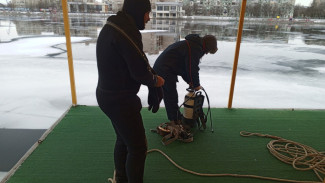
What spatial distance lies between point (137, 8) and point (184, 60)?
1.69 meters

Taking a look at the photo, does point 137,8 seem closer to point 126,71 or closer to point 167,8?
point 126,71

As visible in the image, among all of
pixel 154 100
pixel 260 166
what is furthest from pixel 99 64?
pixel 260 166

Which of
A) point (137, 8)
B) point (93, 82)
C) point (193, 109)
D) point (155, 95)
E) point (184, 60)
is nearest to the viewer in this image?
point (137, 8)

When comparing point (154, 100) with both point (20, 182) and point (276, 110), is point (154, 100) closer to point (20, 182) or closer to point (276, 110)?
point (20, 182)

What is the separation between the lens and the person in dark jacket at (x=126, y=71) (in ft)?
4.80

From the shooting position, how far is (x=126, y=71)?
156 centimetres

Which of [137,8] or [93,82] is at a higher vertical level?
[137,8]

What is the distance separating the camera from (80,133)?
129 inches

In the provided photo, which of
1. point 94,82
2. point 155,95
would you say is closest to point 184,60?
point 155,95

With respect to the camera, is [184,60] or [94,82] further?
[94,82]

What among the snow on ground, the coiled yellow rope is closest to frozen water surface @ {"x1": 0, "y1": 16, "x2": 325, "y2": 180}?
the snow on ground

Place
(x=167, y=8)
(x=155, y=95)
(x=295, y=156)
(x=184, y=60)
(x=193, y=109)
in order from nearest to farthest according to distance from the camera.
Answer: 1. (x=155, y=95)
2. (x=295, y=156)
3. (x=184, y=60)
4. (x=193, y=109)
5. (x=167, y=8)

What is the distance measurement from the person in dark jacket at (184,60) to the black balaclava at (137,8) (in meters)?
1.50

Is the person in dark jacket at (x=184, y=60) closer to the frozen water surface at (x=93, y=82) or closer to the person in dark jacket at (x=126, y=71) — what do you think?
the person in dark jacket at (x=126, y=71)
